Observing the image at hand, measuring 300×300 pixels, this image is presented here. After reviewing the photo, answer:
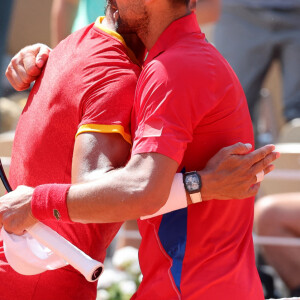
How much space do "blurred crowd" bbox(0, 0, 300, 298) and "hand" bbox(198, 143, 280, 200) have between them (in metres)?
2.18

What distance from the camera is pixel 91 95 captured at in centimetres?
225

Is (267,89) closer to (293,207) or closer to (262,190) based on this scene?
(262,190)

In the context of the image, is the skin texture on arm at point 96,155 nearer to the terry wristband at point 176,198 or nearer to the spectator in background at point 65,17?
the terry wristband at point 176,198

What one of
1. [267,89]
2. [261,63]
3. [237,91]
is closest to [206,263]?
[237,91]

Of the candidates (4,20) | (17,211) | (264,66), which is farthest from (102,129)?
(4,20)

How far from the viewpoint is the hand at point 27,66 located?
2.54 m

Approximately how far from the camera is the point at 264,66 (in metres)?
5.24

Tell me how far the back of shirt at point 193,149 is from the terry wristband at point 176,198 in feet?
0.23

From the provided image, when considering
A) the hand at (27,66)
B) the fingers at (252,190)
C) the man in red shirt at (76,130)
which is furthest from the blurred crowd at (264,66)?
the fingers at (252,190)

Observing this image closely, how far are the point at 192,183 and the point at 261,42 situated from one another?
3.26 meters

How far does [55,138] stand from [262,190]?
9.33 feet

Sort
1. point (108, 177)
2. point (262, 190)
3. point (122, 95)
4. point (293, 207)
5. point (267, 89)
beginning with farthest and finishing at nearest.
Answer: point (267, 89), point (262, 190), point (293, 207), point (122, 95), point (108, 177)

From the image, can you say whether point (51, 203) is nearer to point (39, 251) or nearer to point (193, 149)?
point (39, 251)

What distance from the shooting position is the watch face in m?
2.15
